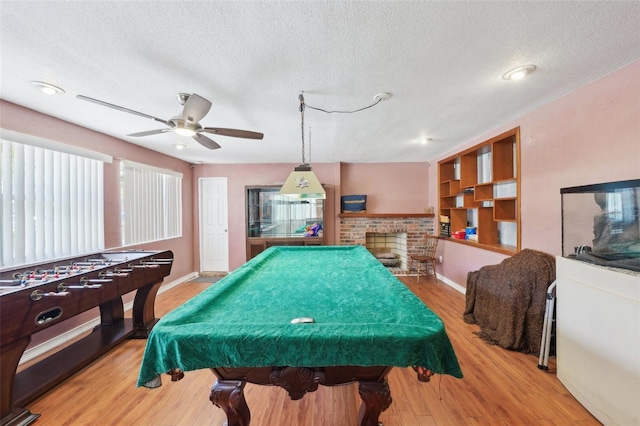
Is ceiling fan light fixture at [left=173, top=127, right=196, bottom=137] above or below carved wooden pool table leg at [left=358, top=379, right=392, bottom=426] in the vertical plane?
above

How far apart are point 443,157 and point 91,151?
199 inches

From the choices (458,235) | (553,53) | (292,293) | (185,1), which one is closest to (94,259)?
(292,293)

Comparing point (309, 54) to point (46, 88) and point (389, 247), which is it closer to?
point (46, 88)

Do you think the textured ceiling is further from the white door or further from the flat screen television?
the white door

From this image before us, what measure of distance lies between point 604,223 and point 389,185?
3.38 metres

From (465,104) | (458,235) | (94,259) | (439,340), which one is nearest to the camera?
(439,340)

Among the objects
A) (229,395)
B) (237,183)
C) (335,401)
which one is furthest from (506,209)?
(237,183)

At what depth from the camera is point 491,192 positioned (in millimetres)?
3258

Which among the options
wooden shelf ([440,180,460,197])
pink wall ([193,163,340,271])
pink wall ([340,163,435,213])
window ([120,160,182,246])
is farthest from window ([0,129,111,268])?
wooden shelf ([440,180,460,197])

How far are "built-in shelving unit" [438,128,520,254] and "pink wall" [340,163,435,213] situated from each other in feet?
2.32

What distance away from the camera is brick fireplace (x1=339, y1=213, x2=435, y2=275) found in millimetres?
4742

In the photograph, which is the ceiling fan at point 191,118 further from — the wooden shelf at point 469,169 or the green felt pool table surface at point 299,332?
the wooden shelf at point 469,169

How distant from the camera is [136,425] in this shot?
4.89 feet

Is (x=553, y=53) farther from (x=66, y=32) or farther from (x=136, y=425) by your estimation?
(x=136, y=425)
